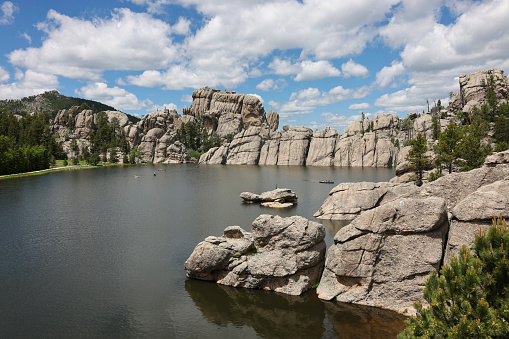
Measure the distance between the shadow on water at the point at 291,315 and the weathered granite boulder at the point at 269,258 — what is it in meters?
0.95

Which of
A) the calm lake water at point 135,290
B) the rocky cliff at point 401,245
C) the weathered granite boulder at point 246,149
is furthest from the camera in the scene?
the weathered granite boulder at point 246,149

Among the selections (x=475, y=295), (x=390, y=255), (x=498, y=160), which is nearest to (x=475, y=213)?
(x=390, y=255)

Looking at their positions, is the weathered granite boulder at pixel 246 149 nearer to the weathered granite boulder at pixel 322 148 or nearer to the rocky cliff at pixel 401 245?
the weathered granite boulder at pixel 322 148

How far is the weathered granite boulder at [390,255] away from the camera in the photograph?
21.8 metres

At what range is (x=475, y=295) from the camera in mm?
11484

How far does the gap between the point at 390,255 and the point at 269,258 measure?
898cm

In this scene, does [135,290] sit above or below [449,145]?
below

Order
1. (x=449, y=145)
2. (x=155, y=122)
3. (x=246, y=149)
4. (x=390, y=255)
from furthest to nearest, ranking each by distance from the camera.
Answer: (x=155, y=122)
(x=246, y=149)
(x=449, y=145)
(x=390, y=255)

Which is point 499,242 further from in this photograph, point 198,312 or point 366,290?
point 198,312

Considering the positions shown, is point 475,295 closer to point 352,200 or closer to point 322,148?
point 352,200

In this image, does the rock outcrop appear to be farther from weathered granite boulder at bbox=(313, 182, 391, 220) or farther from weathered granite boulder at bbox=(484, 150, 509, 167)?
weathered granite boulder at bbox=(484, 150, 509, 167)

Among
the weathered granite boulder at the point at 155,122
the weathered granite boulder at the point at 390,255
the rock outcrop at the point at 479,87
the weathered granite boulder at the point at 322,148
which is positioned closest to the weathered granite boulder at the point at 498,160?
the weathered granite boulder at the point at 390,255

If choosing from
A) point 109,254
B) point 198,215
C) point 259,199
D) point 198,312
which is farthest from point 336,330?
point 259,199

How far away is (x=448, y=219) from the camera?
75.5 ft
